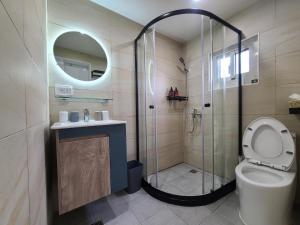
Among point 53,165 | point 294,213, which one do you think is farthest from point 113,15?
point 294,213

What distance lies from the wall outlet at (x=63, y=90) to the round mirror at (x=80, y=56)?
0.16 m

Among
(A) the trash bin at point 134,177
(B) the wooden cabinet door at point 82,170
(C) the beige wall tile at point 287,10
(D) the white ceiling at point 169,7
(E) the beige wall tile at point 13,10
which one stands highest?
(D) the white ceiling at point 169,7

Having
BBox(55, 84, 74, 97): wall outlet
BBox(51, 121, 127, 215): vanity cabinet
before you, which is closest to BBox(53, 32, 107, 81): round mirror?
BBox(55, 84, 74, 97): wall outlet

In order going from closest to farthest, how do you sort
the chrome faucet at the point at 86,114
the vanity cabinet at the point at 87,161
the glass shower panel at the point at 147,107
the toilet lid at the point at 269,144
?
1. the vanity cabinet at the point at 87,161
2. the toilet lid at the point at 269,144
3. the chrome faucet at the point at 86,114
4. the glass shower panel at the point at 147,107

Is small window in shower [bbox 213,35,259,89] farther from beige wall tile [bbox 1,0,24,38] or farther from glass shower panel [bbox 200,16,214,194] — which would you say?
beige wall tile [bbox 1,0,24,38]

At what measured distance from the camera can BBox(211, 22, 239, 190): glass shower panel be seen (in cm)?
179

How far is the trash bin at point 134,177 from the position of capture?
1.71 meters

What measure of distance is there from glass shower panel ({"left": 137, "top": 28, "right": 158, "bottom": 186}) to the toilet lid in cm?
115

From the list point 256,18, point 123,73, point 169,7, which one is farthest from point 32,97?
point 256,18

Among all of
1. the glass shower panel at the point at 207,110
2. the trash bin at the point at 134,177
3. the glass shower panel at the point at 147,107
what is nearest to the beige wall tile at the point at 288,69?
the glass shower panel at the point at 207,110

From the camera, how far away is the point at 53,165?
1.37 meters

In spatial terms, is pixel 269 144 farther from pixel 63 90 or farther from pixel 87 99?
pixel 63 90

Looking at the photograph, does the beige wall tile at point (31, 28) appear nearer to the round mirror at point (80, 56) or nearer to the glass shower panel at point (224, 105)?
the round mirror at point (80, 56)

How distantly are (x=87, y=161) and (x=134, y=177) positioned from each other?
0.81 m
